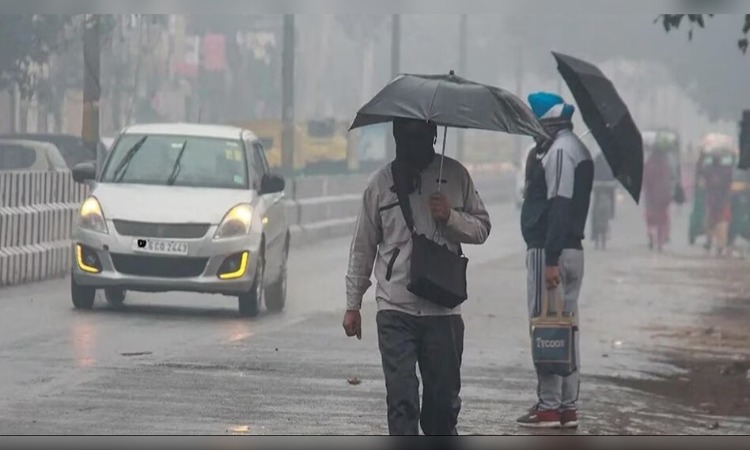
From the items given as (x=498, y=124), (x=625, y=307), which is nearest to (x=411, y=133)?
(x=498, y=124)

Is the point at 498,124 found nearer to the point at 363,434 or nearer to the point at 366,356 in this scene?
the point at 363,434

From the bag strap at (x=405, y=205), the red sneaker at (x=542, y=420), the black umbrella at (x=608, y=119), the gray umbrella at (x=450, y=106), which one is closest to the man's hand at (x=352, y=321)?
the bag strap at (x=405, y=205)

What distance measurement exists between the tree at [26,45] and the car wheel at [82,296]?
3.34m

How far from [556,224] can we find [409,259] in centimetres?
246

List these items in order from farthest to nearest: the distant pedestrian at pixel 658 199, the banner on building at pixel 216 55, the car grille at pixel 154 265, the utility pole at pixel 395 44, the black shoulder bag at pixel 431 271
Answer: the distant pedestrian at pixel 658 199, the utility pole at pixel 395 44, the banner on building at pixel 216 55, the car grille at pixel 154 265, the black shoulder bag at pixel 431 271

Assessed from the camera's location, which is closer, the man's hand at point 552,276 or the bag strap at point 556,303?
the man's hand at point 552,276

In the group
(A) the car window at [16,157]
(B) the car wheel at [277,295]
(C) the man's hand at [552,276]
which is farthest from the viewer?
(A) the car window at [16,157]

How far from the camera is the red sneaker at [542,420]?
35.8ft

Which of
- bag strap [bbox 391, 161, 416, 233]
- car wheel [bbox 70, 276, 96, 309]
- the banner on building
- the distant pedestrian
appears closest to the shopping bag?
bag strap [bbox 391, 161, 416, 233]

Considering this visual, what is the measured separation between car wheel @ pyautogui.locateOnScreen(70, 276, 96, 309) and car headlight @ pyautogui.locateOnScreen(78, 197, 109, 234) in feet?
1.70

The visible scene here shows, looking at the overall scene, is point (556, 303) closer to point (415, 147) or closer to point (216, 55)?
point (415, 147)

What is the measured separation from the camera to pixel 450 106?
8.52 metres

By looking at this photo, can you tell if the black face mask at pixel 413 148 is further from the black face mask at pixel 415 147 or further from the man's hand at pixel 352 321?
the man's hand at pixel 352 321

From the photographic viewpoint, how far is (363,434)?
34.2 ft
